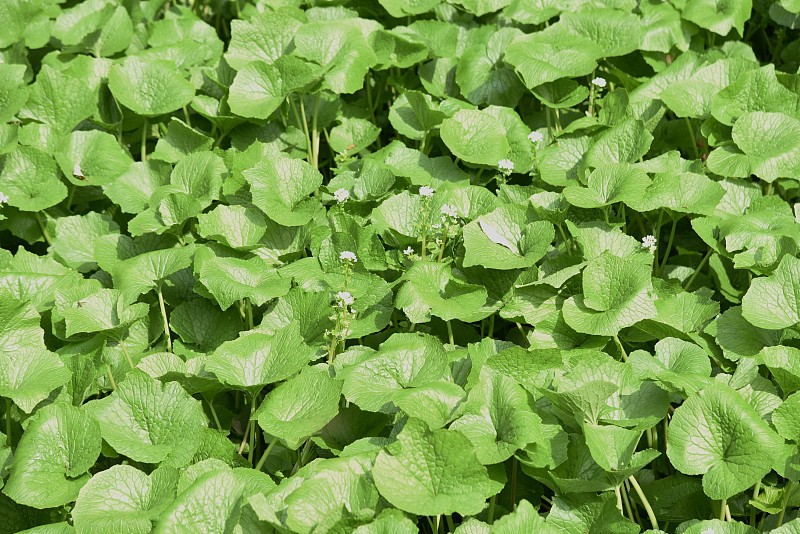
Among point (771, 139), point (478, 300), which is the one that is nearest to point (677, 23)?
point (771, 139)

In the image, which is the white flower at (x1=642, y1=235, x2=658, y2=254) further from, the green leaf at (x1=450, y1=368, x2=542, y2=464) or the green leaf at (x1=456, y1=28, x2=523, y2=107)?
the green leaf at (x1=456, y1=28, x2=523, y2=107)

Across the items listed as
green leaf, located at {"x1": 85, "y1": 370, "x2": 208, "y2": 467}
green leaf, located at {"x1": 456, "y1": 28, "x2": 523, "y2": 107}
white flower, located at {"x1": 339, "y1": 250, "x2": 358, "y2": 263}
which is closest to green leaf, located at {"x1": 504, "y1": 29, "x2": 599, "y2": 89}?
green leaf, located at {"x1": 456, "y1": 28, "x2": 523, "y2": 107}

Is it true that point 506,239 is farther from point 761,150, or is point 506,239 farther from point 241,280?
point 761,150

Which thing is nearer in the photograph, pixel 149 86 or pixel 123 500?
pixel 123 500

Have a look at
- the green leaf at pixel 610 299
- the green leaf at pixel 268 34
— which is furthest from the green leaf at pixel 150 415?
the green leaf at pixel 268 34

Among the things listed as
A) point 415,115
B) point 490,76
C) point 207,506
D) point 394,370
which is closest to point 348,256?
point 394,370

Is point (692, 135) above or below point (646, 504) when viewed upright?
above

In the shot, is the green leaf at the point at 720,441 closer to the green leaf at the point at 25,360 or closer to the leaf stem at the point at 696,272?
the leaf stem at the point at 696,272
